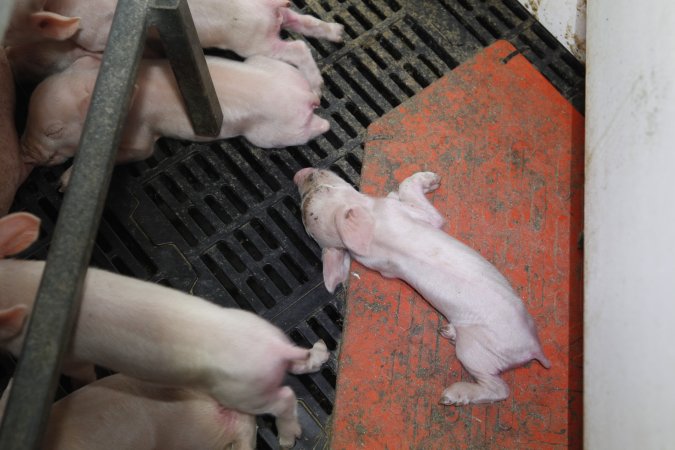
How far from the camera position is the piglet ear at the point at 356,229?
231 cm

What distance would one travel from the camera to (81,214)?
1.56 m

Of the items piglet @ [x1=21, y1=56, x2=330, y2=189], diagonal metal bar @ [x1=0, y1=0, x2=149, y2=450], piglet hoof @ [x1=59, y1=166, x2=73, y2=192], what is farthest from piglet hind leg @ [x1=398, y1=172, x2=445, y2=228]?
piglet hoof @ [x1=59, y1=166, x2=73, y2=192]

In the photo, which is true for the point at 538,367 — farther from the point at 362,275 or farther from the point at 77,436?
the point at 77,436

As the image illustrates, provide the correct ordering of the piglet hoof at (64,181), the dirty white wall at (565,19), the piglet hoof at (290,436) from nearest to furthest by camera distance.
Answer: the piglet hoof at (290,436)
the piglet hoof at (64,181)
the dirty white wall at (565,19)

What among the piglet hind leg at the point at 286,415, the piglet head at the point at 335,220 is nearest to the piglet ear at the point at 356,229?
the piglet head at the point at 335,220

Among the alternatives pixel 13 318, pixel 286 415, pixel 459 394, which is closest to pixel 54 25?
pixel 13 318

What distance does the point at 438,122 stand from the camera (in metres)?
2.63

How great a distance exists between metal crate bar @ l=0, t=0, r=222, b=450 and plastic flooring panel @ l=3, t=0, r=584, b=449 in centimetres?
54

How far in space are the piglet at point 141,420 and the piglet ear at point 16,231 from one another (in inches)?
15.2

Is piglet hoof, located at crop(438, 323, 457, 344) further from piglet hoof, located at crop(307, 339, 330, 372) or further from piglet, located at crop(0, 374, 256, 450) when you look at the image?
piglet, located at crop(0, 374, 256, 450)

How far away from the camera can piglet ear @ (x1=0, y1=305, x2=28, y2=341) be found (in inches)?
68.5

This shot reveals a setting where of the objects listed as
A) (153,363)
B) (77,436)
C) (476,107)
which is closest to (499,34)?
(476,107)

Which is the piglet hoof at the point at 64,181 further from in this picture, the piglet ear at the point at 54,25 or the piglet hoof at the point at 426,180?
the piglet hoof at the point at 426,180

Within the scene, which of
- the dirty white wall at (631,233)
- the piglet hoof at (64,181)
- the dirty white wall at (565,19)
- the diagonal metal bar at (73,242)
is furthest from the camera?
the dirty white wall at (565,19)
